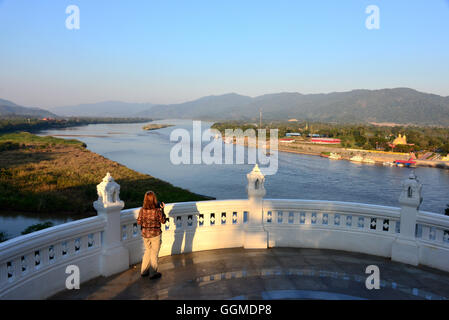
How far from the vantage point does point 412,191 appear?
5.97m

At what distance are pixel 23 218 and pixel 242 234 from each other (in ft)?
100

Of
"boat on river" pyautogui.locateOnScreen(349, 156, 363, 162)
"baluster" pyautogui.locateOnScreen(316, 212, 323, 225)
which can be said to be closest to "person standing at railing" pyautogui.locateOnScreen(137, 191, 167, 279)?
"baluster" pyautogui.locateOnScreen(316, 212, 323, 225)

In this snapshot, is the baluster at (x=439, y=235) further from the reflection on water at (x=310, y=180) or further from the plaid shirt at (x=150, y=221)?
the reflection on water at (x=310, y=180)

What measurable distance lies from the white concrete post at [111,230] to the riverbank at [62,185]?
28161 mm

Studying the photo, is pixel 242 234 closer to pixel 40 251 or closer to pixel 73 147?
pixel 40 251

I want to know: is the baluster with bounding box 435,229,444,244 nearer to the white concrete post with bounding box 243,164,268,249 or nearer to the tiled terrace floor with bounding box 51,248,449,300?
the tiled terrace floor with bounding box 51,248,449,300

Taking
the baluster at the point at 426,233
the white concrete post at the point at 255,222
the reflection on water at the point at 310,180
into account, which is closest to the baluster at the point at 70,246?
the white concrete post at the point at 255,222

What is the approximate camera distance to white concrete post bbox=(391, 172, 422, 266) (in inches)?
233

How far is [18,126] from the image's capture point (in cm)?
13100

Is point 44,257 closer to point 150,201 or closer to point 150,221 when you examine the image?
point 150,221

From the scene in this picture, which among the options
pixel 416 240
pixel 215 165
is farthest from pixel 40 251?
pixel 215 165

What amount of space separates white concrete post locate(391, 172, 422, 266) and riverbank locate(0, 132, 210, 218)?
29260mm

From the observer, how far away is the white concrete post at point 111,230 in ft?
17.6

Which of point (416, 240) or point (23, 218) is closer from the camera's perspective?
point (416, 240)
